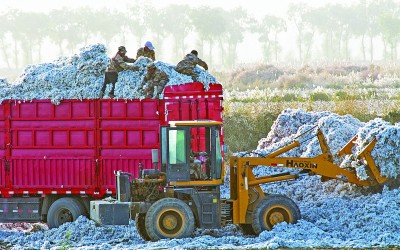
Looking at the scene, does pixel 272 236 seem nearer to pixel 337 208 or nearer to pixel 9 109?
pixel 337 208

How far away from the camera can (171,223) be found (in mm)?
17656

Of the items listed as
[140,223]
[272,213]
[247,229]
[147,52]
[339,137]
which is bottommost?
[247,229]

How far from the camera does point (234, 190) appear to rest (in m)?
18.7

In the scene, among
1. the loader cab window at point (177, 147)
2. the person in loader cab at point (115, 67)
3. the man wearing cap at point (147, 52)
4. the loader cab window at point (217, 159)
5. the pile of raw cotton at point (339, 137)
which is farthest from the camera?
the man wearing cap at point (147, 52)

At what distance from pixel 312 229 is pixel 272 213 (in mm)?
949

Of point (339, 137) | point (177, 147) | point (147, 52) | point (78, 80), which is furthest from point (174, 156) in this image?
point (339, 137)

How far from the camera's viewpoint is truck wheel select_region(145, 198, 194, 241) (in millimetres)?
17562

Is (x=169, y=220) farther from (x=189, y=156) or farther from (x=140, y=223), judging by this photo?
(x=189, y=156)

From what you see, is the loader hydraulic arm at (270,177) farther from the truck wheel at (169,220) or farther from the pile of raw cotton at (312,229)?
the truck wheel at (169,220)

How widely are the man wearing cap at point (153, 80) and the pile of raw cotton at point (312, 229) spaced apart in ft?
11.1

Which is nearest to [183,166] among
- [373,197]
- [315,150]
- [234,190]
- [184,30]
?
[234,190]

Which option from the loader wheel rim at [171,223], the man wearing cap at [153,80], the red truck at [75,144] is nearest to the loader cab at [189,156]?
the loader wheel rim at [171,223]

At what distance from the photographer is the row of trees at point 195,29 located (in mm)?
120875

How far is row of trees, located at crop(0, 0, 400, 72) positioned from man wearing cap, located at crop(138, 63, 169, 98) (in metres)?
A: 95.0
